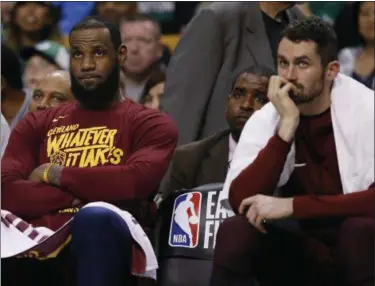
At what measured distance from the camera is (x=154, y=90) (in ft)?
15.4

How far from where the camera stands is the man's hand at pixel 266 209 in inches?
121

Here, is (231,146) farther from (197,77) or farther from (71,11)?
(71,11)

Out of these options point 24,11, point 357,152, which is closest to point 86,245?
point 357,152

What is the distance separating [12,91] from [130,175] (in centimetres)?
128

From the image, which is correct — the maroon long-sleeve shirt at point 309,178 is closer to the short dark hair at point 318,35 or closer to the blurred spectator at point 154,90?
the short dark hair at point 318,35

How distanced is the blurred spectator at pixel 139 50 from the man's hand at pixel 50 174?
144 centimetres

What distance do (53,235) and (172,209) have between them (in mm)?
442

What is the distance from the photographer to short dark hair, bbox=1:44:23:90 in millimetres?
4535

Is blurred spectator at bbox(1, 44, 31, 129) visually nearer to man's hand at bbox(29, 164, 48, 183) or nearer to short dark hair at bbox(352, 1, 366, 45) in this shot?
man's hand at bbox(29, 164, 48, 183)

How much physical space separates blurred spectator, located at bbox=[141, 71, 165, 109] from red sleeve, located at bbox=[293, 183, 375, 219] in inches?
61.8

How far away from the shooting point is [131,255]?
10.8 ft

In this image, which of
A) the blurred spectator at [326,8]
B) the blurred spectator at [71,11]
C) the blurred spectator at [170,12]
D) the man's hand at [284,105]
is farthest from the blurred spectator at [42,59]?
the man's hand at [284,105]

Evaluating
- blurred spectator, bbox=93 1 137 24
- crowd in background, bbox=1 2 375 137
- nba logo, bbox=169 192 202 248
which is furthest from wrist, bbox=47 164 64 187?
blurred spectator, bbox=93 1 137 24

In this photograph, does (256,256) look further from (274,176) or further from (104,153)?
(104,153)
